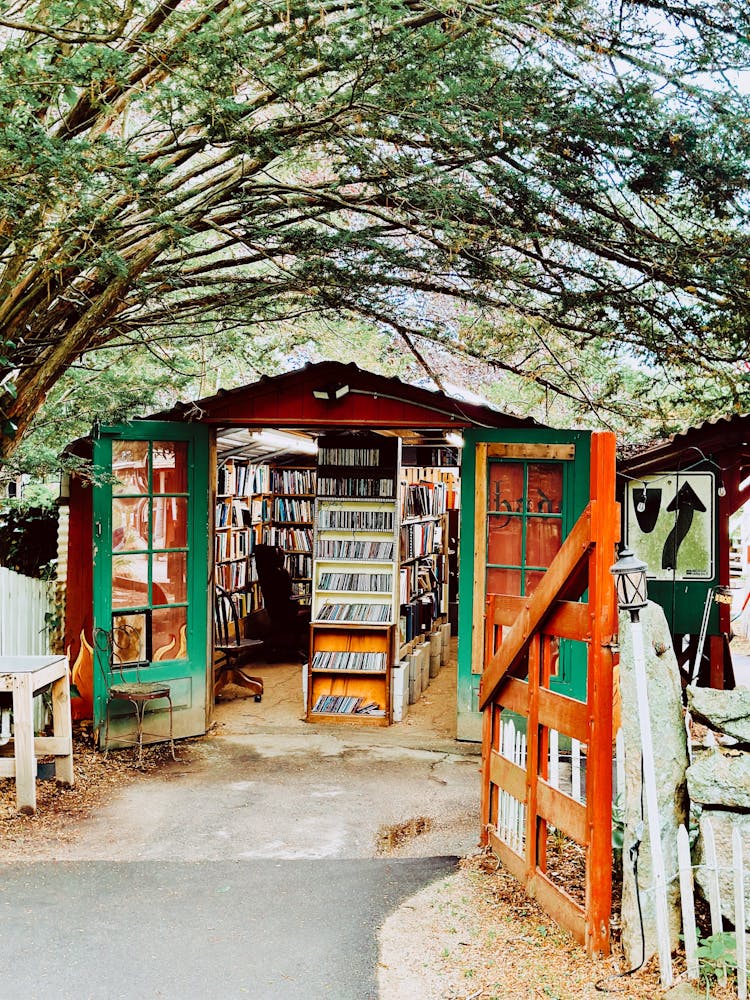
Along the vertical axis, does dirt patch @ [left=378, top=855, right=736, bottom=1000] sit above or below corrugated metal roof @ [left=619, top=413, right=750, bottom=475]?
below

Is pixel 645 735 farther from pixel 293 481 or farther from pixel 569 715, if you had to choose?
pixel 293 481

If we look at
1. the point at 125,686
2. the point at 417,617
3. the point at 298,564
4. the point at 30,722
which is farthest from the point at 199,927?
the point at 298,564

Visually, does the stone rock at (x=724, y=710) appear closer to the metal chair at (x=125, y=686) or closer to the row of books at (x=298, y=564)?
the metal chair at (x=125, y=686)

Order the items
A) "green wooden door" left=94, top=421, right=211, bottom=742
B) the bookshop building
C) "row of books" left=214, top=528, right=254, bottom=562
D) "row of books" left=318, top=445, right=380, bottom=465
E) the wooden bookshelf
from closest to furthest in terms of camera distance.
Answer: "green wooden door" left=94, top=421, right=211, bottom=742 < the bookshop building < the wooden bookshelf < "row of books" left=318, top=445, right=380, bottom=465 < "row of books" left=214, top=528, right=254, bottom=562

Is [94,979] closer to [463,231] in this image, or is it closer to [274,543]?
[463,231]

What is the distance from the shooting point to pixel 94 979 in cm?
369

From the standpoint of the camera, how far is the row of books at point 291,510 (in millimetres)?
13055

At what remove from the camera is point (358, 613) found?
29.5 ft

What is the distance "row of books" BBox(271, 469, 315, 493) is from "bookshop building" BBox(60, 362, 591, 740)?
3874 millimetres

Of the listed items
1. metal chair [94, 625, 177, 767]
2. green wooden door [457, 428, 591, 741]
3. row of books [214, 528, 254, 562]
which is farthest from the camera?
row of books [214, 528, 254, 562]

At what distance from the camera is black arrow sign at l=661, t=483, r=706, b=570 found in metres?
7.55

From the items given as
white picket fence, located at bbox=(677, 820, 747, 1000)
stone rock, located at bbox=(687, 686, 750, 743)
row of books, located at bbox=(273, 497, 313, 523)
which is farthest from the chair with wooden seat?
white picket fence, located at bbox=(677, 820, 747, 1000)

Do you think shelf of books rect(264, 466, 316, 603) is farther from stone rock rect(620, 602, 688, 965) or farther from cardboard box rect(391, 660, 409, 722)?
stone rock rect(620, 602, 688, 965)

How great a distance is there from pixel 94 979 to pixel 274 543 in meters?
9.47
